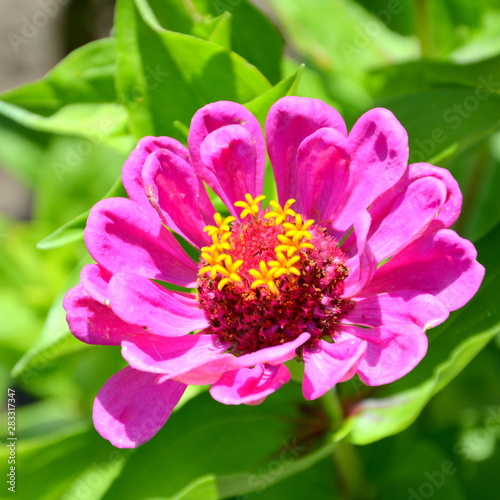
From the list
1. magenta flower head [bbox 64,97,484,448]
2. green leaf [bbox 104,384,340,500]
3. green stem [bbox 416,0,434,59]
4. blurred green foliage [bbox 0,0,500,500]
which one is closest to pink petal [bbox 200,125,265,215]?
magenta flower head [bbox 64,97,484,448]

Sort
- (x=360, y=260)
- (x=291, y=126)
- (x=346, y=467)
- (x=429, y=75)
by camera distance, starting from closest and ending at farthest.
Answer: (x=360, y=260), (x=291, y=126), (x=346, y=467), (x=429, y=75)

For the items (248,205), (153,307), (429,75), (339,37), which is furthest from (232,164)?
(339,37)

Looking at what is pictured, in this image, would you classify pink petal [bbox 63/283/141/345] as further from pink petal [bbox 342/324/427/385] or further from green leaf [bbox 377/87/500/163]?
green leaf [bbox 377/87/500/163]

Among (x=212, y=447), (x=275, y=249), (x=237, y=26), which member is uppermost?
(x=237, y=26)

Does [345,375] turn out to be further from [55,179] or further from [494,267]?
[55,179]

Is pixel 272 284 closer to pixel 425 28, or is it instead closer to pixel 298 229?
pixel 298 229

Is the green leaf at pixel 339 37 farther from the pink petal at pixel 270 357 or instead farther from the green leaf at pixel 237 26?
the pink petal at pixel 270 357

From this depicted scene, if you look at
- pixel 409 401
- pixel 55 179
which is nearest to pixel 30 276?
pixel 55 179
